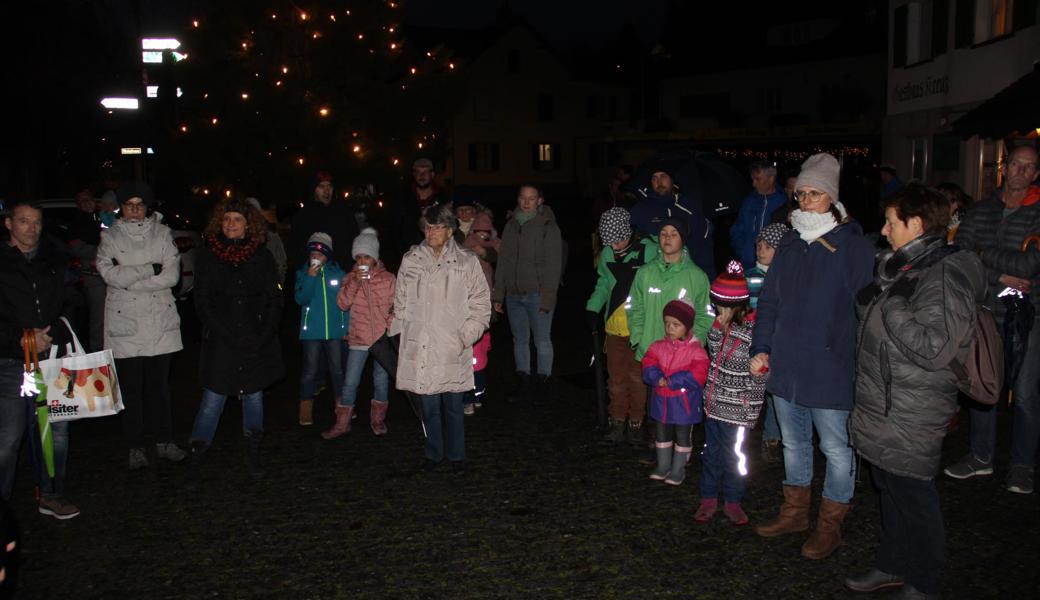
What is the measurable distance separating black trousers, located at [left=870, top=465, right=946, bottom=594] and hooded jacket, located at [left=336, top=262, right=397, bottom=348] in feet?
13.7

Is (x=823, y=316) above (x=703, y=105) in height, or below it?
below

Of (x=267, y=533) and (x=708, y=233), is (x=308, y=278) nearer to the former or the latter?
(x=267, y=533)

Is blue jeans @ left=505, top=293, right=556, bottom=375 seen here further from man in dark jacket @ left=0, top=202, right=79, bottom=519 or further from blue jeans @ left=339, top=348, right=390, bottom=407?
man in dark jacket @ left=0, top=202, right=79, bottom=519

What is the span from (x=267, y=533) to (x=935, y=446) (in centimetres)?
384

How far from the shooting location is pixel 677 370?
6.31 m

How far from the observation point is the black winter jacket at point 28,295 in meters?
5.71

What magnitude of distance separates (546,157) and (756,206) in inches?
2029

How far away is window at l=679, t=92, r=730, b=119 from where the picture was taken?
178 feet

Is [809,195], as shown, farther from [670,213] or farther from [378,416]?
[378,416]

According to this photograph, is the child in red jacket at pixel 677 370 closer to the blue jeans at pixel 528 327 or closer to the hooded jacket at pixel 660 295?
the hooded jacket at pixel 660 295

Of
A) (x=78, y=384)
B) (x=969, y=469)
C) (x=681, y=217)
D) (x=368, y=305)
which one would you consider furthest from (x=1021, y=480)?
(x=78, y=384)

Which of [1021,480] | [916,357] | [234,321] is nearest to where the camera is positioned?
[916,357]

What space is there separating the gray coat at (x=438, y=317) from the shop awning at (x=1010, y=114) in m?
9.31

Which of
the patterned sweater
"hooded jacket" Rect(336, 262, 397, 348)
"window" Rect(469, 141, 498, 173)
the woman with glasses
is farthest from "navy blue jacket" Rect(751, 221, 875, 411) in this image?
"window" Rect(469, 141, 498, 173)
